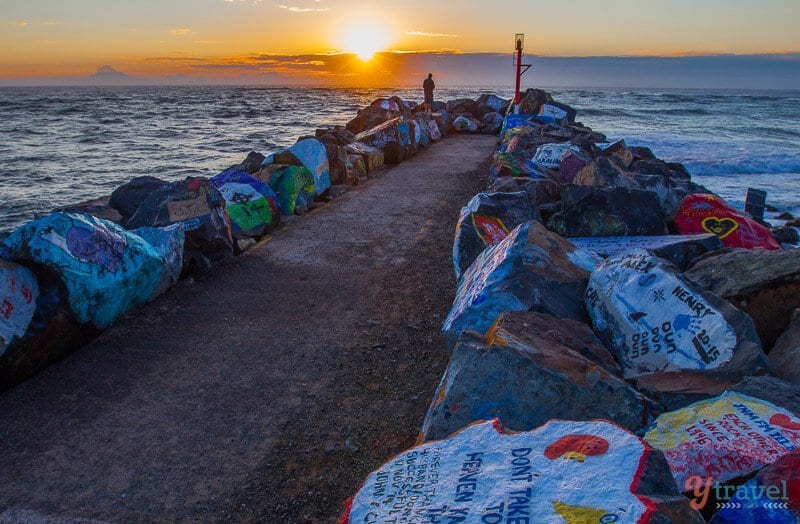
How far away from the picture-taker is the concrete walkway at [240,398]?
2.79 m

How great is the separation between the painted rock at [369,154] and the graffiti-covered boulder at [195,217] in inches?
203

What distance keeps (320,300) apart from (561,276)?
6.94 feet

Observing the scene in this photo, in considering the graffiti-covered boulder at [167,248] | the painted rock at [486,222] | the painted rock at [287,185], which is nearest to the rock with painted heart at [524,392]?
the painted rock at [486,222]

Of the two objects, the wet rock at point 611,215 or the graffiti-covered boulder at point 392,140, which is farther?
the graffiti-covered boulder at point 392,140

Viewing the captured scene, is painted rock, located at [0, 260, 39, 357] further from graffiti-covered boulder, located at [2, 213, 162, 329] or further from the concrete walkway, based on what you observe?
the concrete walkway

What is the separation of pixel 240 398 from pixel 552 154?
23.0 feet

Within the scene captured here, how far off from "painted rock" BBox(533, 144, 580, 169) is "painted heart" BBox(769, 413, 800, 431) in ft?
22.1

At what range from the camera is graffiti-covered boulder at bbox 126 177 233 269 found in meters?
5.57

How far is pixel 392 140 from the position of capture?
39.9ft

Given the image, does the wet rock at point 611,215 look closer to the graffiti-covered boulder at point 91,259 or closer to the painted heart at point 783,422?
the painted heart at point 783,422

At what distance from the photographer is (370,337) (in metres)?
4.25

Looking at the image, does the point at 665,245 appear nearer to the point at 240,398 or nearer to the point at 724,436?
the point at 724,436

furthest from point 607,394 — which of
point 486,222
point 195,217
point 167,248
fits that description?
point 195,217

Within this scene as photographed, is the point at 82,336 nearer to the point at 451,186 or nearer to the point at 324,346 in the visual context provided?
the point at 324,346
